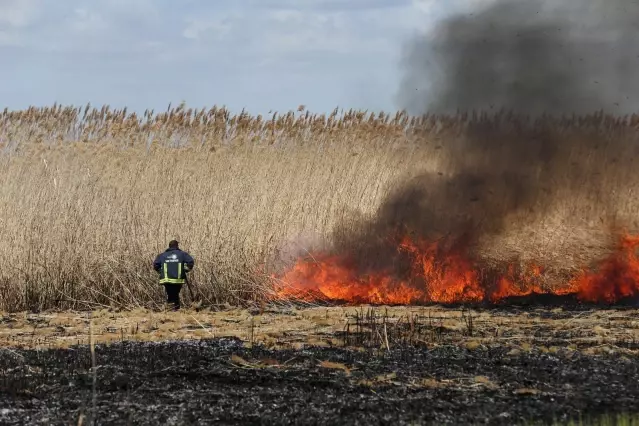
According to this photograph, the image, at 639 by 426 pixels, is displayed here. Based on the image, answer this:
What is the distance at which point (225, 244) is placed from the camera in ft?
46.4

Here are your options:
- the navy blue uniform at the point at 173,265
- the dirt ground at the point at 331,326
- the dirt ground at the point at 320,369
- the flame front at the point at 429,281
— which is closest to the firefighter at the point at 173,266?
the navy blue uniform at the point at 173,265

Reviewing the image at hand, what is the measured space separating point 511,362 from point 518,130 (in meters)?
8.19

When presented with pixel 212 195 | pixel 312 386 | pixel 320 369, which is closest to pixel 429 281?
pixel 212 195

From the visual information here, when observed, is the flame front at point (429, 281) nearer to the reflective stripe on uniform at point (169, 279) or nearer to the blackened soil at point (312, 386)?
the reflective stripe on uniform at point (169, 279)

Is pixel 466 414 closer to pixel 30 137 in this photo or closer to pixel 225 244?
pixel 225 244

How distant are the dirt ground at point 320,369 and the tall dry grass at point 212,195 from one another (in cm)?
123

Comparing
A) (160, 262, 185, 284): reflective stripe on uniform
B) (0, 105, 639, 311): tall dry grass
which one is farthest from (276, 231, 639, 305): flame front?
(160, 262, 185, 284): reflective stripe on uniform

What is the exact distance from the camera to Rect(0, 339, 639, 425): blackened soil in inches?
283

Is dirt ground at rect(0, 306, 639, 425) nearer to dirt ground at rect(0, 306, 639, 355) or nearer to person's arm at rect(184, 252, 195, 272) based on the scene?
dirt ground at rect(0, 306, 639, 355)

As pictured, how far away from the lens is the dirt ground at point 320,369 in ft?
23.9

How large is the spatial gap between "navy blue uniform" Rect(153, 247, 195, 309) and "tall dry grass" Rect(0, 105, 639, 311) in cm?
74

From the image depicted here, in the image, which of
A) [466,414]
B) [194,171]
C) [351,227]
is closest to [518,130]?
[351,227]

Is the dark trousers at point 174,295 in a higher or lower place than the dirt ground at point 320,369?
higher

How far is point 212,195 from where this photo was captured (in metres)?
14.7
